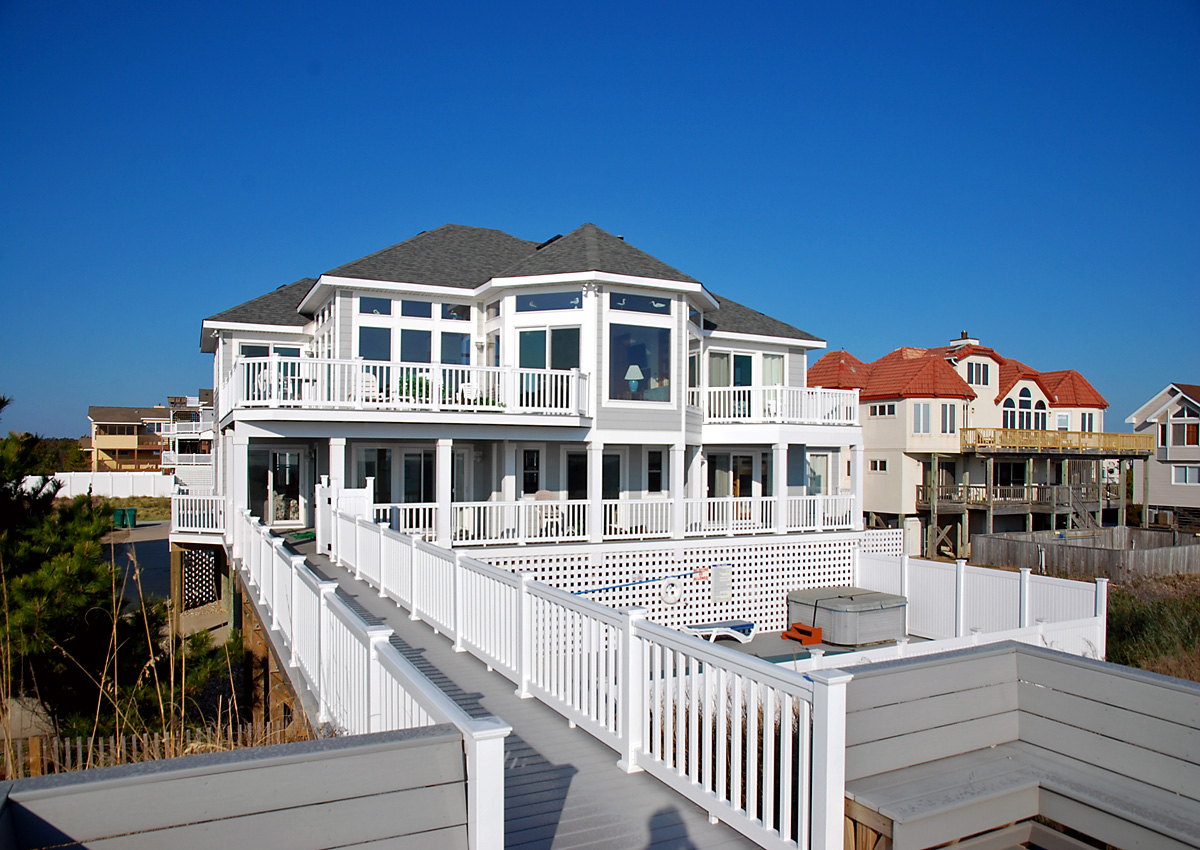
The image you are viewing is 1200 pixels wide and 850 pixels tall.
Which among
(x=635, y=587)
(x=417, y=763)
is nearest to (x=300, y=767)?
(x=417, y=763)

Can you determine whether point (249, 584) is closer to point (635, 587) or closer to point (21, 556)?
point (21, 556)

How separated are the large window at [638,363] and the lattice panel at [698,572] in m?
3.42

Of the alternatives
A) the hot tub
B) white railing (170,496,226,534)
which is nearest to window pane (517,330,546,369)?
the hot tub

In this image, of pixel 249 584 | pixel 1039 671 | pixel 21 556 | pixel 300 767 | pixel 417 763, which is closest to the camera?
pixel 300 767

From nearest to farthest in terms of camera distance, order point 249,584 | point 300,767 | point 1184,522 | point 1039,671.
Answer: point 300,767, point 1039,671, point 249,584, point 1184,522

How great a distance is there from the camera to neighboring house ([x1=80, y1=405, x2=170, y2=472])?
7419cm

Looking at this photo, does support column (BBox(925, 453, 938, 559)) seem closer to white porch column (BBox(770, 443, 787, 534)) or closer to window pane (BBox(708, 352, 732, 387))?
window pane (BBox(708, 352, 732, 387))

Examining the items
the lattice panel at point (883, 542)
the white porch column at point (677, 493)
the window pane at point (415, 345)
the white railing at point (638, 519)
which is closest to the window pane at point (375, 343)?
the window pane at point (415, 345)

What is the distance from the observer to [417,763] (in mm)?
2934

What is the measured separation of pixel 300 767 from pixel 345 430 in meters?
12.5

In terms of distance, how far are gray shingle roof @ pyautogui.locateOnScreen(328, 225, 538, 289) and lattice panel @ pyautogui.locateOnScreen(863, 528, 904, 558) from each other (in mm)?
11358

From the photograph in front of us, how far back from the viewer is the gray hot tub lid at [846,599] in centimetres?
1650

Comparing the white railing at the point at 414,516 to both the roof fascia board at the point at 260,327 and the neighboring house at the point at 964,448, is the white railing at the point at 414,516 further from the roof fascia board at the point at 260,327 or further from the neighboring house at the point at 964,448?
the neighboring house at the point at 964,448

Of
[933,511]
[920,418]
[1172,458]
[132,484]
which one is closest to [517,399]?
[920,418]
